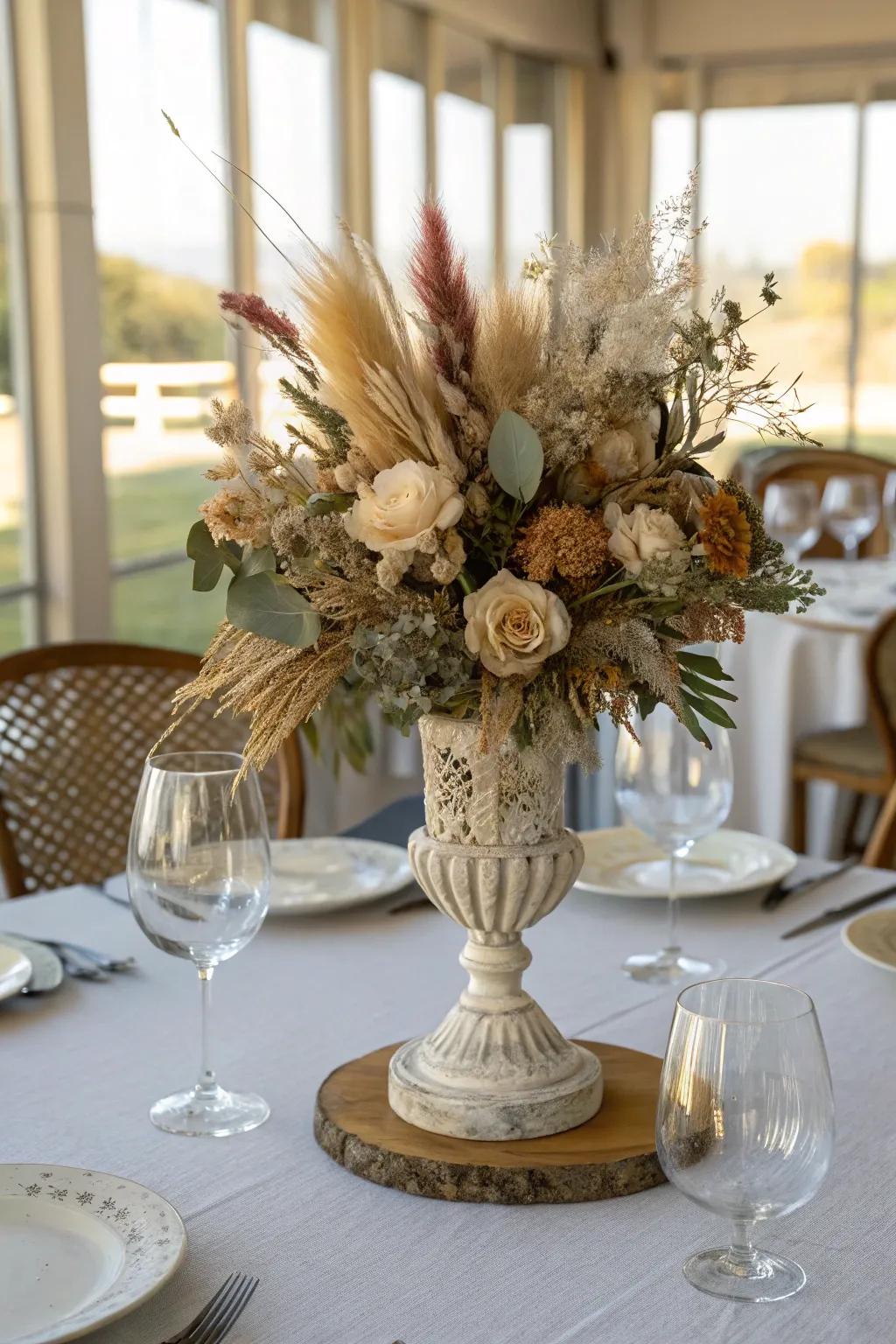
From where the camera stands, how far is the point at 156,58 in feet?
11.0

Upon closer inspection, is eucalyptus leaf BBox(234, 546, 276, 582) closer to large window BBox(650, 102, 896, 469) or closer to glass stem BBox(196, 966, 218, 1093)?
glass stem BBox(196, 966, 218, 1093)

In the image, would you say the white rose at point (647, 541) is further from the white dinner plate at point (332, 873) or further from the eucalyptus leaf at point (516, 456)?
the white dinner plate at point (332, 873)

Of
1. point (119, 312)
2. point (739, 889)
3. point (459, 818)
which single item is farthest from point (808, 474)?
point (459, 818)

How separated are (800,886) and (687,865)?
111 millimetres

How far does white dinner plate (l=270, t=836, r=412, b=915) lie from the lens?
4.43 ft

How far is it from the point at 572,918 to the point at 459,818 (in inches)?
16.7

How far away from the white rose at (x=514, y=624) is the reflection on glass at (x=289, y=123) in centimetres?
286

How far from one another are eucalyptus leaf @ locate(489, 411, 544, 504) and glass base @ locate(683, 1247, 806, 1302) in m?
0.42

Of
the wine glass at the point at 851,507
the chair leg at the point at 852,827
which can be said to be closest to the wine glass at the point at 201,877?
the chair leg at the point at 852,827

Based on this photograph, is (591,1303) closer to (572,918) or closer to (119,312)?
(572,918)

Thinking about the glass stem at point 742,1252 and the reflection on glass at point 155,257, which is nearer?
the glass stem at point 742,1252

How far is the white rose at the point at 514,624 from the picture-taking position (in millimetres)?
860

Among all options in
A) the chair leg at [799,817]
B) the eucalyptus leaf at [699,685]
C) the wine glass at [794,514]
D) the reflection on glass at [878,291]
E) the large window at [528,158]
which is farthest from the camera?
the reflection on glass at [878,291]

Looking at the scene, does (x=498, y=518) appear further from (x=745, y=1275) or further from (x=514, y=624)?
(x=745, y=1275)
